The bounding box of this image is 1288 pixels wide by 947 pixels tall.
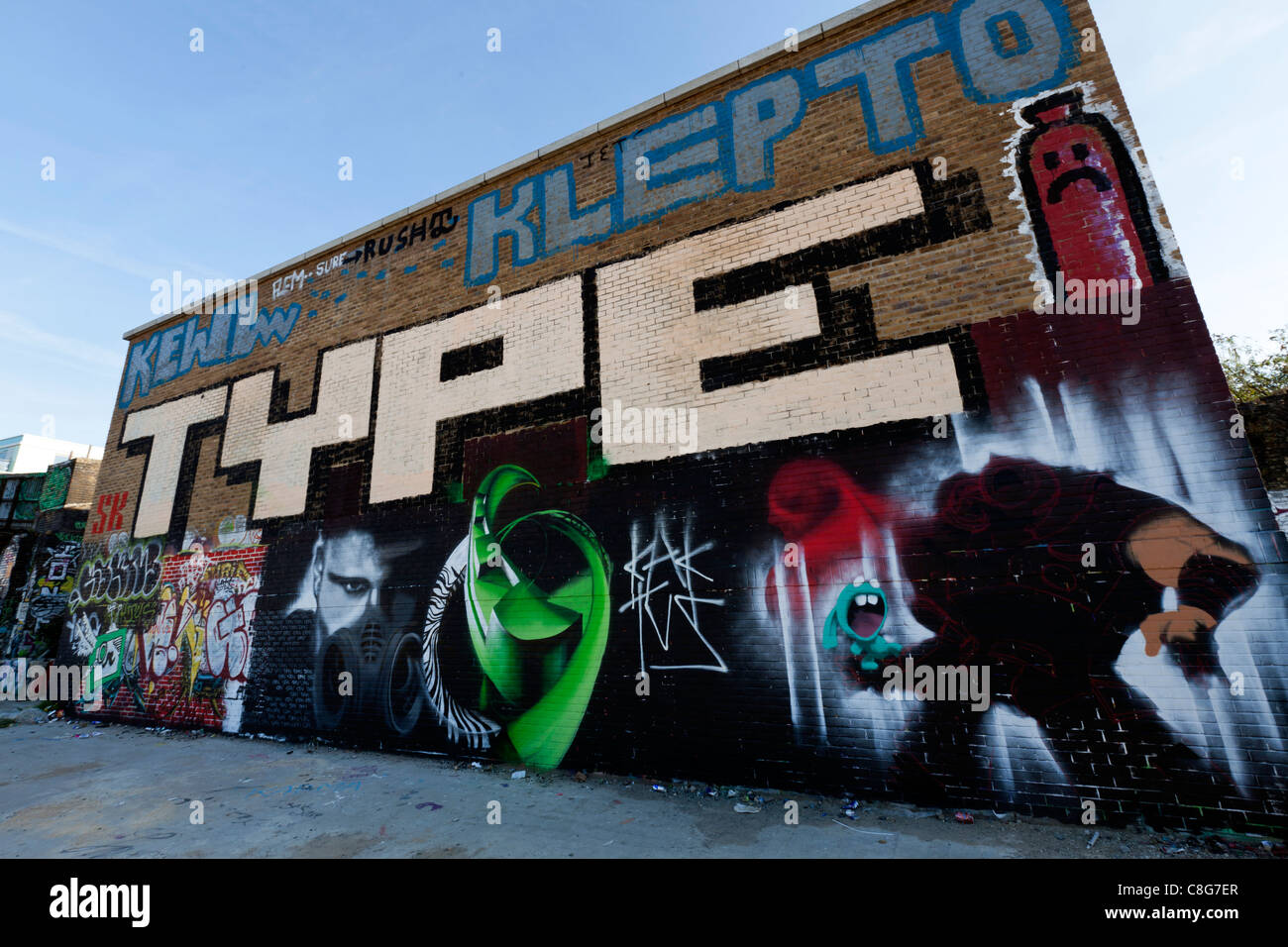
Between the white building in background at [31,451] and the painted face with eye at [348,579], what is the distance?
45.9 meters

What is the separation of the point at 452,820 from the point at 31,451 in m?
55.6

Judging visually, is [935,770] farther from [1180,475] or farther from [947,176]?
[947,176]

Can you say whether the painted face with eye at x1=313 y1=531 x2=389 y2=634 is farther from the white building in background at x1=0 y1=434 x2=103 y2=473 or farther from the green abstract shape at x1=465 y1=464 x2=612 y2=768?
the white building in background at x1=0 y1=434 x2=103 y2=473

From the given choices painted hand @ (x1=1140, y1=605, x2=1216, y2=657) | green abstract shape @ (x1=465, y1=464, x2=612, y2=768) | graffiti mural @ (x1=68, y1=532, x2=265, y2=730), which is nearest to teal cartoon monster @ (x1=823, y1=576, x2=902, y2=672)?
painted hand @ (x1=1140, y1=605, x2=1216, y2=657)

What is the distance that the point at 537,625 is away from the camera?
248 inches

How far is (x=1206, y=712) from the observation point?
391 centimetres

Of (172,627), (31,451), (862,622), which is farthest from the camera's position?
(31,451)

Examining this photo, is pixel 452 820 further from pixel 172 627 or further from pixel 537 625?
pixel 172 627

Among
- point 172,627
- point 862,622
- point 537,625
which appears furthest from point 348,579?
point 862,622

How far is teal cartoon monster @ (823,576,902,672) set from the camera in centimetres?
479

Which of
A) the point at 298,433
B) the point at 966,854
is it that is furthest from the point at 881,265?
the point at 298,433

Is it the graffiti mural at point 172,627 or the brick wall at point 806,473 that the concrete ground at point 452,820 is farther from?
the graffiti mural at point 172,627

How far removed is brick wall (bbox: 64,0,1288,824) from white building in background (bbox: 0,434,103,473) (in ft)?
153

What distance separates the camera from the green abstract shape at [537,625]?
5.96 m
